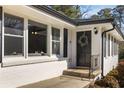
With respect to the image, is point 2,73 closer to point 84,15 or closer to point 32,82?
point 32,82

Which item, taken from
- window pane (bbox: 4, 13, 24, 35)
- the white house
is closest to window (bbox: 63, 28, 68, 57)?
the white house

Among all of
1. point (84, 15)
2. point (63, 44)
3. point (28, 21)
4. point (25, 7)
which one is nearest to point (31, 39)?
point (28, 21)

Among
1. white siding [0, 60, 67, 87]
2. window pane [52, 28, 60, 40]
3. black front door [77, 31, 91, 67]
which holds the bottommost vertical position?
white siding [0, 60, 67, 87]

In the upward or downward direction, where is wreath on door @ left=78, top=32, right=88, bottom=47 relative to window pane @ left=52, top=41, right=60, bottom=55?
upward

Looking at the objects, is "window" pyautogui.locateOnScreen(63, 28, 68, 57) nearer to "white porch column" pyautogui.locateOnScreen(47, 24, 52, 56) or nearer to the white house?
the white house

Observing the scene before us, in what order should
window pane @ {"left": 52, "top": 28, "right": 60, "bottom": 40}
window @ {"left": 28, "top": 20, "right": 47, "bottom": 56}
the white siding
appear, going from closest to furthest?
the white siding, window @ {"left": 28, "top": 20, "right": 47, "bottom": 56}, window pane @ {"left": 52, "top": 28, "right": 60, "bottom": 40}

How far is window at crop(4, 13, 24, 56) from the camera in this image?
6.91 meters

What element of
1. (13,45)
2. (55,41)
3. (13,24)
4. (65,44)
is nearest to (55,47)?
(55,41)

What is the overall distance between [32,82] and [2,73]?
1704mm

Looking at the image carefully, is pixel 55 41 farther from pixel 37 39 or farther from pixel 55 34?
pixel 37 39

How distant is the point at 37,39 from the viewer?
8.87 meters

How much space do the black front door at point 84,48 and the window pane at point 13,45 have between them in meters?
4.87

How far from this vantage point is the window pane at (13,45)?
690 centimetres

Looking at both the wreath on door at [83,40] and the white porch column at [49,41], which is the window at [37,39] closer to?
the white porch column at [49,41]
